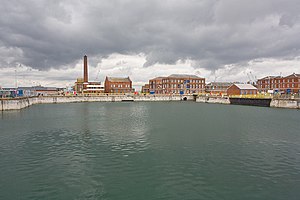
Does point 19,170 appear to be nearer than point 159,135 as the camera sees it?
Yes

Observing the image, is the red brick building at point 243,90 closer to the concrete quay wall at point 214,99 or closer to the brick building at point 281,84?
the brick building at point 281,84

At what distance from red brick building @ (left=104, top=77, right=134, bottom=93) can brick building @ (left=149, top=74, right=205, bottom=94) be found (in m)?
21.3

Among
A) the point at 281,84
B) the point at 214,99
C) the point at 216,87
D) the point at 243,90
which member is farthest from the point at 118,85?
the point at 281,84

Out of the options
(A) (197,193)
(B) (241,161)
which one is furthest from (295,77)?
(A) (197,193)

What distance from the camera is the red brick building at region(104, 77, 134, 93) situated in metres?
156

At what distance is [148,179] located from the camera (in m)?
15.8

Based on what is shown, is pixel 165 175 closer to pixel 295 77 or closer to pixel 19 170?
pixel 19 170

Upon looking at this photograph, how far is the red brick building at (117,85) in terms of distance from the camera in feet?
513

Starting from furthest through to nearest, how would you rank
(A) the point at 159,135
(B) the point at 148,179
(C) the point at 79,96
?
(C) the point at 79,96
(A) the point at 159,135
(B) the point at 148,179

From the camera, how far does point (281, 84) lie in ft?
474

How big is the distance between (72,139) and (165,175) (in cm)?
1720

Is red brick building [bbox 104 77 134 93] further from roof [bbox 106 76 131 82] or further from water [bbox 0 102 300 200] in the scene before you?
water [bbox 0 102 300 200]

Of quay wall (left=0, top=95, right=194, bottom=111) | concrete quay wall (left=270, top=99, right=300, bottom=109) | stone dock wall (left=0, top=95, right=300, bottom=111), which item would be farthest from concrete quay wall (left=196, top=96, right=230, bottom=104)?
concrete quay wall (left=270, top=99, right=300, bottom=109)

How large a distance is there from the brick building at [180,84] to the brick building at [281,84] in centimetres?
5188
